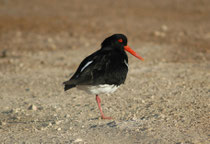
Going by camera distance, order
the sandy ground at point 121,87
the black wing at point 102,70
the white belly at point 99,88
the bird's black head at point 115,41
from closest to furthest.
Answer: the sandy ground at point 121,87 → the black wing at point 102,70 → the white belly at point 99,88 → the bird's black head at point 115,41

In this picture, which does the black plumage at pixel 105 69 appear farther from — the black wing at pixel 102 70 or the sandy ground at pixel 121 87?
the sandy ground at pixel 121 87

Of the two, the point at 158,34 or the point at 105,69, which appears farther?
the point at 158,34

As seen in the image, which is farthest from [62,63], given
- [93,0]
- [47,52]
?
[93,0]

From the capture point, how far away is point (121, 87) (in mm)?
8148

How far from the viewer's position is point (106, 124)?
19.9ft

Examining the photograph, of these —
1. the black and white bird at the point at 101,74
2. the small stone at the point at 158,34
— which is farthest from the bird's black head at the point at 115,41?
the small stone at the point at 158,34

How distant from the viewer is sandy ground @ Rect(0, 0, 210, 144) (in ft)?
19.0

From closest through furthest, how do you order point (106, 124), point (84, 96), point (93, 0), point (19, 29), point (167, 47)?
point (106, 124), point (84, 96), point (167, 47), point (19, 29), point (93, 0)

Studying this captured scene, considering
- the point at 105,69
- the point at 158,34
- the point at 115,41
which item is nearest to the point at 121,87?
the point at 115,41

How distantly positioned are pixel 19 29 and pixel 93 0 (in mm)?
6365

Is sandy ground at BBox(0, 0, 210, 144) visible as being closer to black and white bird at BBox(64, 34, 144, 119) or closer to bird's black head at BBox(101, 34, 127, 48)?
black and white bird at BBox(64, 34, 144, 119)

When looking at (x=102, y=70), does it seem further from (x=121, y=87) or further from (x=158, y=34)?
(x=158, y=34)

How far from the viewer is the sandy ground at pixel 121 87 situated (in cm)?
578

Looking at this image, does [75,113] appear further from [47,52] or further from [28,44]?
[28,44]
